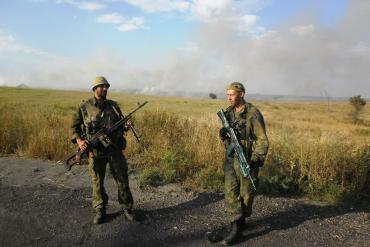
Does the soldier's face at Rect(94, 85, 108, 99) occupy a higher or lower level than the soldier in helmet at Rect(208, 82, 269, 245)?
higher

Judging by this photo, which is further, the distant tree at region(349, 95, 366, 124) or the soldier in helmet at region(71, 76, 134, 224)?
the distant tree at region(349, 95, 366, 124)

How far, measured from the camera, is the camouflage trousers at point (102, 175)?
5801 millimetres

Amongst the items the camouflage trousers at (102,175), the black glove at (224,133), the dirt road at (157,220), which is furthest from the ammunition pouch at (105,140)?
the black glove at (224,133)

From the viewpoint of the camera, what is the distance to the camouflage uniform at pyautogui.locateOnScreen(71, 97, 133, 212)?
18.7 ft

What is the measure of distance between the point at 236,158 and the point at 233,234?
0.94 m

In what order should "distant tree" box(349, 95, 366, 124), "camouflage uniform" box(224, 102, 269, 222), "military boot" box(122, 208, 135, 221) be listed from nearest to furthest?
"camouflage uniform" box(224, 102, 269, 222), "military boot" box(122, 208, 135, 221), "distant tree" box(349, 95, 366, 124)

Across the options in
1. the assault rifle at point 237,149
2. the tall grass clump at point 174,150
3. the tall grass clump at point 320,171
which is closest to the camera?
the assault rifle at point 237,149

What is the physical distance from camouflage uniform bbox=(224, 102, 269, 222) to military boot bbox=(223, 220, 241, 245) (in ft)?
0.22

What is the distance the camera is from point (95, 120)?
18.7ft

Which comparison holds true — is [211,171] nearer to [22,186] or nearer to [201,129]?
[201,129]

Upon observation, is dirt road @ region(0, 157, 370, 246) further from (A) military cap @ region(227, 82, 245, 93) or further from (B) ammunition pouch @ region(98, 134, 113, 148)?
(A) military cap @ region(227, 82, 245, 93)

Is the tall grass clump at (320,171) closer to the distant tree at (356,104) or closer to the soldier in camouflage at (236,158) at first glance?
the soldier in camouflage at (236,158)

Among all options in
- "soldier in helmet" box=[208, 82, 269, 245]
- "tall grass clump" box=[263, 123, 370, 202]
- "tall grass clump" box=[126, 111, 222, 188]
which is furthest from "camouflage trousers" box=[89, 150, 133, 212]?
"tall grass clump" box=[263, 123, 370, 202]

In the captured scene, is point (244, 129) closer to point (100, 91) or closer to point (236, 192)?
point (236, 192)
